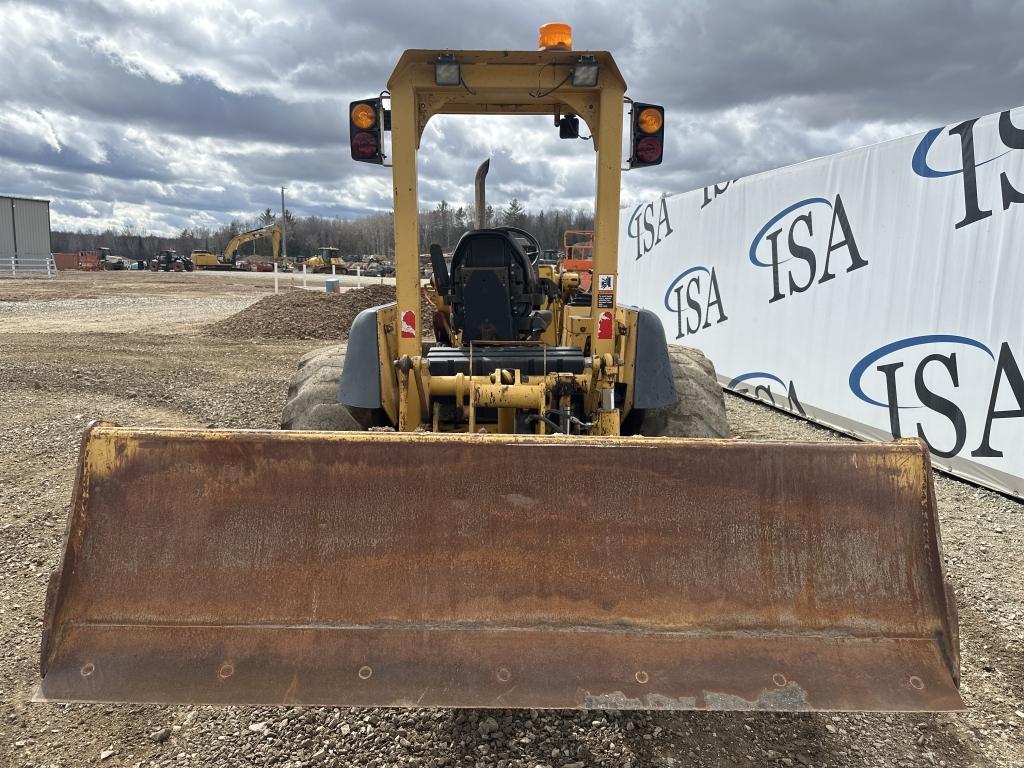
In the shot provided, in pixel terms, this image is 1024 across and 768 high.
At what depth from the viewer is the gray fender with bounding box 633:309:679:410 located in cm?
385

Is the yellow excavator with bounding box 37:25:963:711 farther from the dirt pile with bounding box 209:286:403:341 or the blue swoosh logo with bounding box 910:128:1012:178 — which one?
the dirt pile with bounding box 209:286:403:341

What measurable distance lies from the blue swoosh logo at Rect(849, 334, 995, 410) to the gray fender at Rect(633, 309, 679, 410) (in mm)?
3271

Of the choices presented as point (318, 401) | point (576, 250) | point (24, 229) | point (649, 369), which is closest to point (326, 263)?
point (24, 229)

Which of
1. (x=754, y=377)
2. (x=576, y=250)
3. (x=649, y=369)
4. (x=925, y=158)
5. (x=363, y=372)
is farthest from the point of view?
(x=576, y=250)

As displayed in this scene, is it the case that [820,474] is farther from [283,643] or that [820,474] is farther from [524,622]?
[283,643]

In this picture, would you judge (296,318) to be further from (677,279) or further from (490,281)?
(490,281)

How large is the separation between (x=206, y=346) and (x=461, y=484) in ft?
37.1

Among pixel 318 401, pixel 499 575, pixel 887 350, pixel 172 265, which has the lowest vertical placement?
pixel 499 575

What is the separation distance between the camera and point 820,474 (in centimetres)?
236

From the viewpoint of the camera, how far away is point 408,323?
376cm

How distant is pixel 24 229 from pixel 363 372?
52850mm

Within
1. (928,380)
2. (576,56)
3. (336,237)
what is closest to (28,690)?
(576,56)

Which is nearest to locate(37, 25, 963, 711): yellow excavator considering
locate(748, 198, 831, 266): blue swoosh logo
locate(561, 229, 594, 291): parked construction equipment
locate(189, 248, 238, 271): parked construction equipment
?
locate(748, 198, 831, 266): blue swoosh logo

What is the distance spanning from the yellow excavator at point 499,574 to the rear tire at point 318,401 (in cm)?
174
